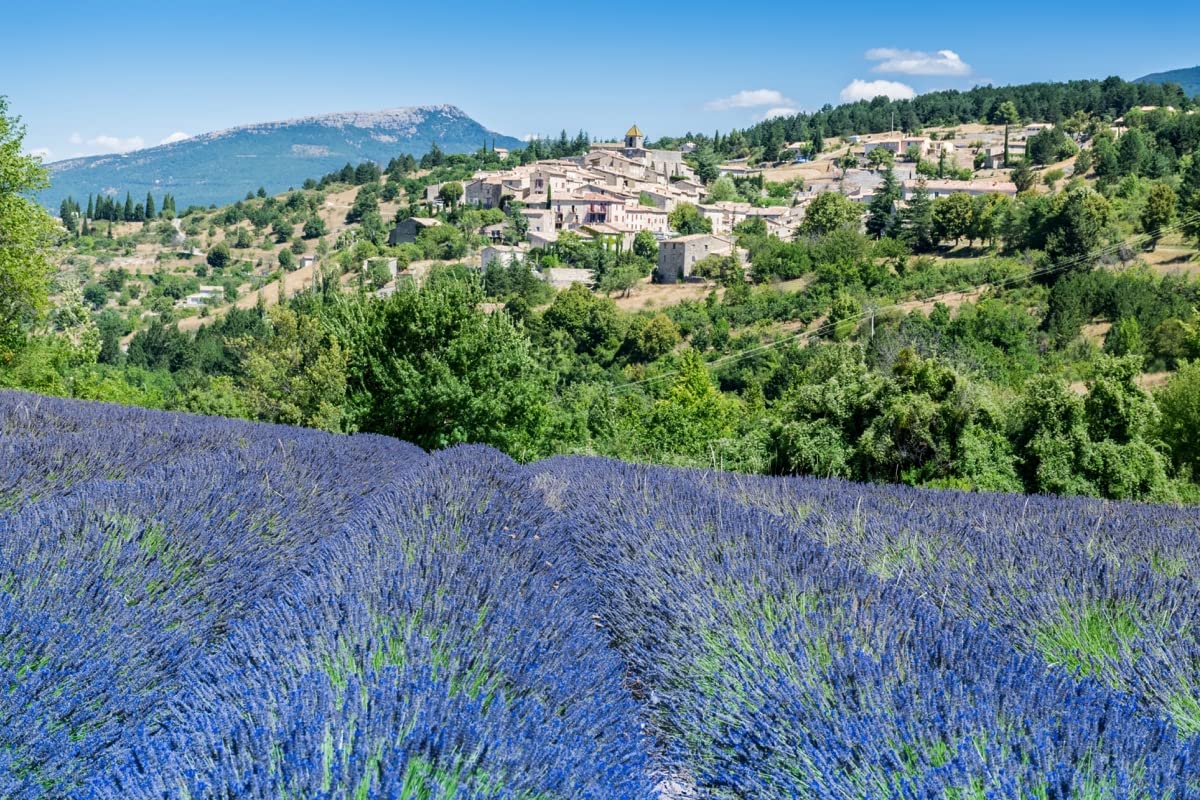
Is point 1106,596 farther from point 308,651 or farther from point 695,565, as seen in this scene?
point 308,651

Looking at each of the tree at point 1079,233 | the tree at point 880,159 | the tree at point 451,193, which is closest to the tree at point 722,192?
the tree at point 880,159

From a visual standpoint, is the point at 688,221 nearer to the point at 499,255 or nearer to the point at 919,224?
the point at 499,255

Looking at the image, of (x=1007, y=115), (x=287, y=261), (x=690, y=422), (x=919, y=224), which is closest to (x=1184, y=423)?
(x=690, y=422)

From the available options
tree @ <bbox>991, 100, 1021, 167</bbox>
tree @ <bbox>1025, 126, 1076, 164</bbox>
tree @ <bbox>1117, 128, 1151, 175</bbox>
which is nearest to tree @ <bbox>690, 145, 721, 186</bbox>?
tree @ <bbox>991, 100, 1021, 167</bbox>

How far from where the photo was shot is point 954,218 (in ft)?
183

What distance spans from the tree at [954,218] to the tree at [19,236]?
5276 centimetres

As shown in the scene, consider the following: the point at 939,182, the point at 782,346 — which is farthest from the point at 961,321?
the point at 939,182

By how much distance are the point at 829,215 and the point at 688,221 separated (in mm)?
17399

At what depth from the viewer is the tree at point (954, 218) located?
55.7 metres

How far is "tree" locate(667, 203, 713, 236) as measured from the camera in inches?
3179

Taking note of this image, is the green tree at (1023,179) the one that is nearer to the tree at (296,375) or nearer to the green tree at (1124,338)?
the green tree at (1124,338)

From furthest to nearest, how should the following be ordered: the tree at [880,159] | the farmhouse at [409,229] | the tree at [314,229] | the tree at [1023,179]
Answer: the tree at [314,229], the tree at [880,159], the farmhouse at [409,229], the tree at [1023,179]

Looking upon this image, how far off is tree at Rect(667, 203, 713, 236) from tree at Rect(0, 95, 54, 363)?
221 ft

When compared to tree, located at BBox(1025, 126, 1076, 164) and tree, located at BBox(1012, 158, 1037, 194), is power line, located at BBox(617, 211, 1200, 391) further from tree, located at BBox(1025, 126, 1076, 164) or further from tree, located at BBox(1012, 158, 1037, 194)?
tree, located at BBox(1025, 126, 1076, 164)
